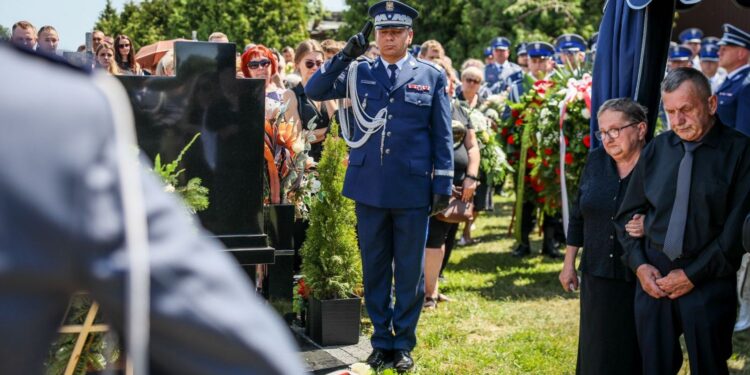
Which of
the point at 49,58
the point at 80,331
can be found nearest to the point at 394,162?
the point at 80,331

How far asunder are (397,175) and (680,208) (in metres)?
1.94

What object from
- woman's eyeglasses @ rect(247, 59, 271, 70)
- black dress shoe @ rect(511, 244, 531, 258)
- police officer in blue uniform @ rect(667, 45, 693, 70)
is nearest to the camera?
woman's eyeglasses @ rect(247, 59, 271, 70)

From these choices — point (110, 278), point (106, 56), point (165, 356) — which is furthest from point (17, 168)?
point (106, 56)

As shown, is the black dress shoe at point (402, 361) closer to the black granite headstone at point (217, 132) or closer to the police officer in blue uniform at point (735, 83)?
the black granite headstone at point (217, 132)

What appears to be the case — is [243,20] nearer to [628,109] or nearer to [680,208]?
[628,109]

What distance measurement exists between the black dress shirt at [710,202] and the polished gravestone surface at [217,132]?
2020mm

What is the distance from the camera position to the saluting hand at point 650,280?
4230 millimetres

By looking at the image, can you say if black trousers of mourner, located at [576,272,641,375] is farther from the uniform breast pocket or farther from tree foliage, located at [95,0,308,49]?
tree foliage, located at [95,0,308,49]

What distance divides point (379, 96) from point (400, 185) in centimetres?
58

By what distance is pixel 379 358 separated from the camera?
18.7ft

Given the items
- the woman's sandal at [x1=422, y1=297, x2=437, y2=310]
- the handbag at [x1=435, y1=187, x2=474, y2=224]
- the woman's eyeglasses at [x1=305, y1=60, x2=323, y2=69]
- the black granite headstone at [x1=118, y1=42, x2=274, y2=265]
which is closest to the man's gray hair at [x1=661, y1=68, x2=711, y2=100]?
the black granite headstone at [x1=118, y1=42, x2=274, y2=265]

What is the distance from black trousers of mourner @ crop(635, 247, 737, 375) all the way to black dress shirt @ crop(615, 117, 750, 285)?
0.07 metres

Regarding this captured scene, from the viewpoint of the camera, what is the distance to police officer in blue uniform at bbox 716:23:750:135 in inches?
285

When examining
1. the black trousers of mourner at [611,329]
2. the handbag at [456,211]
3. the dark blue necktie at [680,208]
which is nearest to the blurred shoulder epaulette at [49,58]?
the dark blue necktie at [680,208]
